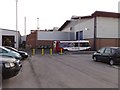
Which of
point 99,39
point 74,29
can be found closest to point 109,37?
point 99,39

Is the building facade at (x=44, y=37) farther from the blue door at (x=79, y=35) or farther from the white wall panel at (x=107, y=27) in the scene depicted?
the white wall panel at (x=107, y=27)

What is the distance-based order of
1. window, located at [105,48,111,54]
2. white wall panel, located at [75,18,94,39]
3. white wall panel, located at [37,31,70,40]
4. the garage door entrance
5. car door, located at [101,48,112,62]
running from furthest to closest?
1. the garage door entrance
2. white wall panel, located at [37,31,70,40]
3. white wall panel, located at [75,18,94,39]
4. window, located at [105,48,111,54]
5. car door, located at [101,48,112,62]

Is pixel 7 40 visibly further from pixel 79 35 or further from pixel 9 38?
pixel 79 35

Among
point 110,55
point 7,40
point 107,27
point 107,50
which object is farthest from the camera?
point 7,40

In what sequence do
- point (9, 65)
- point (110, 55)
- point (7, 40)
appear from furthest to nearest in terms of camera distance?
point (7, 40) < point (110, 55) < point (9, 65)

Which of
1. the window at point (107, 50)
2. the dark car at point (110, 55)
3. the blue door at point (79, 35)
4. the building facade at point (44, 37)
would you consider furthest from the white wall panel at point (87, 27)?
the window at point (107, 50)

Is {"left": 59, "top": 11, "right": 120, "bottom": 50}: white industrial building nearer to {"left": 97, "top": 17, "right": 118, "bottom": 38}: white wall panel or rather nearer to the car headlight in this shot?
{"left": 97, "top": 17, "right": 118, "bottom": 38}: white wall panel

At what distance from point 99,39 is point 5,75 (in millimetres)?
32724

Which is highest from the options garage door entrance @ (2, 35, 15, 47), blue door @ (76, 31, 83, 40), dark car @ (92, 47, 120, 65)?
blue door @ (76, 31, 83, 40)

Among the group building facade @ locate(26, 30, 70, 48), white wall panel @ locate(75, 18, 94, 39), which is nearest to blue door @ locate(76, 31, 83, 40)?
white wall panel @ locate(75, 18, 94, 39)

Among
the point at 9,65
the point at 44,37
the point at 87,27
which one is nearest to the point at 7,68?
the point at 9,65

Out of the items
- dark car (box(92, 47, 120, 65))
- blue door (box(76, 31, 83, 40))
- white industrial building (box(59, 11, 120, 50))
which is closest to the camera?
dark car (box(92, 47, 120, 65))

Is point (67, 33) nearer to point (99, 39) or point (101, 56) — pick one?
point (99, 39)

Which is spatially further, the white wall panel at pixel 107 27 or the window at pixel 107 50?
the white wall panel at pixel 107 27
